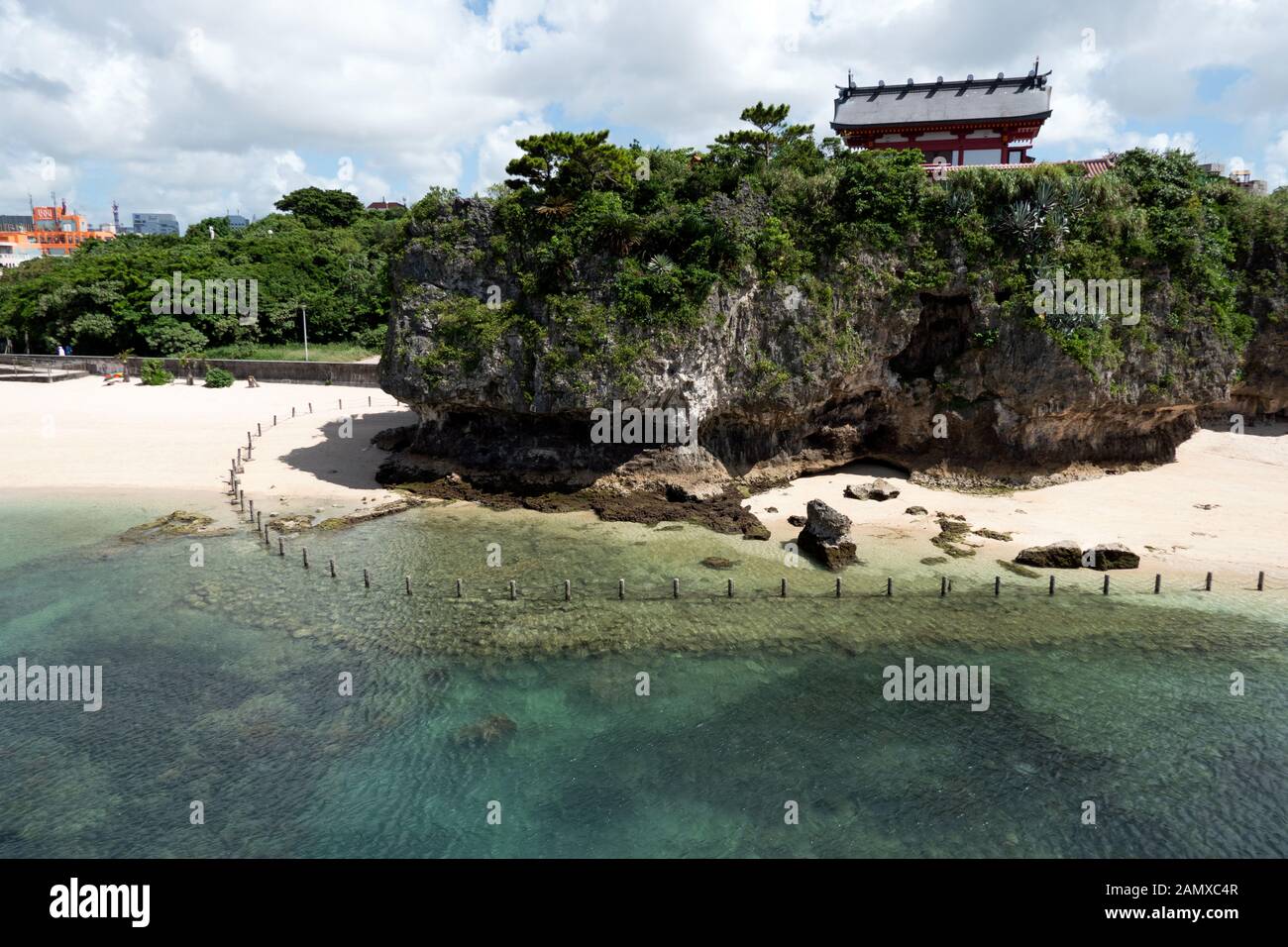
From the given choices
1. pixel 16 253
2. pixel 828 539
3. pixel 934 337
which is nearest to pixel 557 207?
pixel 828 539

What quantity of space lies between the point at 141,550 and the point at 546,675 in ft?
59.3

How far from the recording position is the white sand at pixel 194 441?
3434 centimetres

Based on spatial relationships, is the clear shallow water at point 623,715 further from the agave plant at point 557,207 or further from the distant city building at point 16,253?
the distant city building at point 16,253

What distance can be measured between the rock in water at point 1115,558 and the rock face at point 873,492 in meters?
8.47

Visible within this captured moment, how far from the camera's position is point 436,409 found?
115ft

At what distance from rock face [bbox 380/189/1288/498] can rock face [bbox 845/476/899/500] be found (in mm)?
2627

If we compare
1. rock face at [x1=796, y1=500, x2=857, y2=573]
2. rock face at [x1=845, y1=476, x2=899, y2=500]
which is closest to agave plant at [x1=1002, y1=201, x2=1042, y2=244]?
rock face at [x1=845, y1=476, x2=899, y2=500]

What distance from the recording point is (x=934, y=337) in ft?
113

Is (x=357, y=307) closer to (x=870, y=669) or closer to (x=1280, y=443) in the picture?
(x=870, y=669)

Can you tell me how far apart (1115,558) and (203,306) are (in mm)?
69934

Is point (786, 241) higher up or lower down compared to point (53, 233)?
lower down

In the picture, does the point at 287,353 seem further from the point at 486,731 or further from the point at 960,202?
the point at 486,731

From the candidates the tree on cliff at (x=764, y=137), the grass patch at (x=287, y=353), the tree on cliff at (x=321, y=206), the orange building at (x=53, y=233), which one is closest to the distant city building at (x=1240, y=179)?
the tree on cliff at (x=764, y=137)
